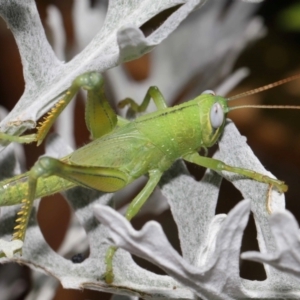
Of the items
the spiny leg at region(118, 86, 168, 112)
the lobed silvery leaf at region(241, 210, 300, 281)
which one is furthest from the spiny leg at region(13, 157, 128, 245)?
the lobed silvery leaf at region(241, 210, 300, 281)

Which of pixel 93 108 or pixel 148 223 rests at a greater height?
pixel 93 108

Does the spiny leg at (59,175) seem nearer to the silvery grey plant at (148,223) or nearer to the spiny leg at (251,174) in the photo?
the silvery grey plant at (148,223)

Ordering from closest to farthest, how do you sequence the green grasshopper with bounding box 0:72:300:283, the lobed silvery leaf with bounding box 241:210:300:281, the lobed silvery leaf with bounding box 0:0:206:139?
1. the lobed silvery leaf with bounding box 241:210:300:281
2. the lobed silvery leaf with bounding box 0:0:206:139
3. the green grasshopper with bounding box 0:72:300:283

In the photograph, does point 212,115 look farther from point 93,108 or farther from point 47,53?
point 47,53

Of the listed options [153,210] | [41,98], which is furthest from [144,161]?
[41,98]

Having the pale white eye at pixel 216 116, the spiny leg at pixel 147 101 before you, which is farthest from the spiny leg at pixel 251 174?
the spiny leg at pixel 147 101

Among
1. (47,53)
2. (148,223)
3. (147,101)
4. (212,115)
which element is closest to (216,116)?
(212,115)

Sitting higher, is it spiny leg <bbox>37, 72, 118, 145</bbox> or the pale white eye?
spiny leg <bbox>37, 72, 118, 145</bbox>

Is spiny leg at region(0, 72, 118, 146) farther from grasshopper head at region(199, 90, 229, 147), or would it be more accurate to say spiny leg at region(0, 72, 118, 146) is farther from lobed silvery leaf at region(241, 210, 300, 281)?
lobed silvery leaf at region(241, 210, 300, 281)
